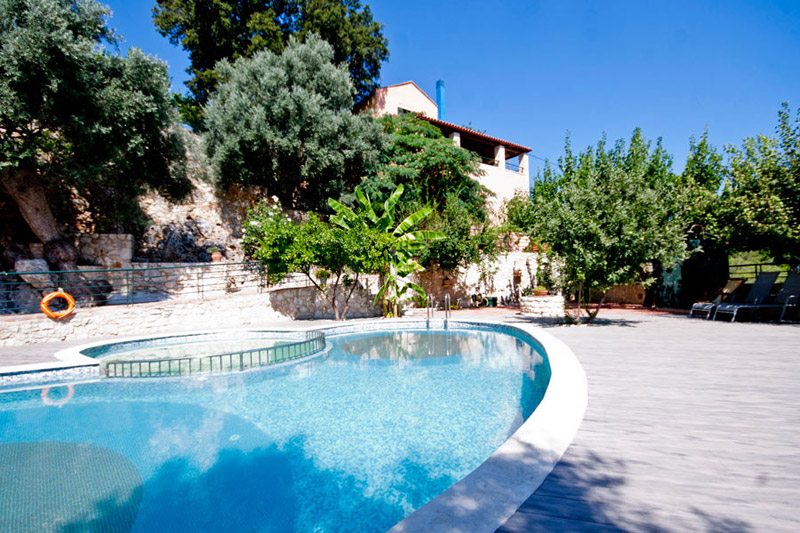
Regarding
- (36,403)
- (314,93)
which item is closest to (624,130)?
(314,93)

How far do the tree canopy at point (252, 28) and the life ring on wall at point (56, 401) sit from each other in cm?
1820

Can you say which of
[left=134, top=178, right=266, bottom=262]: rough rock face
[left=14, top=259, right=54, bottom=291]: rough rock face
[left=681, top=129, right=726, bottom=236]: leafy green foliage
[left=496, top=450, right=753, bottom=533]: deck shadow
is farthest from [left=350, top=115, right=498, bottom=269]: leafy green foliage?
[left=496, top=450, right=753, bottom=533]: deck shadow

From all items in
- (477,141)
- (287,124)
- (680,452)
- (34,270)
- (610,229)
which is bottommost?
(680,452)

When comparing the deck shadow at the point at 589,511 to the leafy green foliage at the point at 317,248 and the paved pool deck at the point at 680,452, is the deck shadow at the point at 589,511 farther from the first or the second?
the leafy green foliage at the point at 317,248

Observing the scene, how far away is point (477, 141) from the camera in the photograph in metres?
26.0

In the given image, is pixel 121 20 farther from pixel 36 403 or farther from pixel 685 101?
pixel 685 101

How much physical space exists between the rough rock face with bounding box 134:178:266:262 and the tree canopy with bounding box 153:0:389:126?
7264mm

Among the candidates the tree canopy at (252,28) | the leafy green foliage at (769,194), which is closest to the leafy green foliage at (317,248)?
the leafy green foliage at (769,194)

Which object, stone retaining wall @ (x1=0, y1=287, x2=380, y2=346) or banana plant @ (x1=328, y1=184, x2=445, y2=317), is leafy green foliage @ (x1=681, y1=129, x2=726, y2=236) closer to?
banana plant @ (x1=328, y1=184, x2=445, y2=317)

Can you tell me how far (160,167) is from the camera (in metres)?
14.1

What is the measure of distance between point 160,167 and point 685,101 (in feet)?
66.6

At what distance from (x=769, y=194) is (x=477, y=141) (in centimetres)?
1704

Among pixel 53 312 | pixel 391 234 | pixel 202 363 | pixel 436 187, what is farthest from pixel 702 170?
pixel 53 312

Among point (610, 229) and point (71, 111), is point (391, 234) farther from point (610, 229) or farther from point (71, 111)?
point (71, 111)
